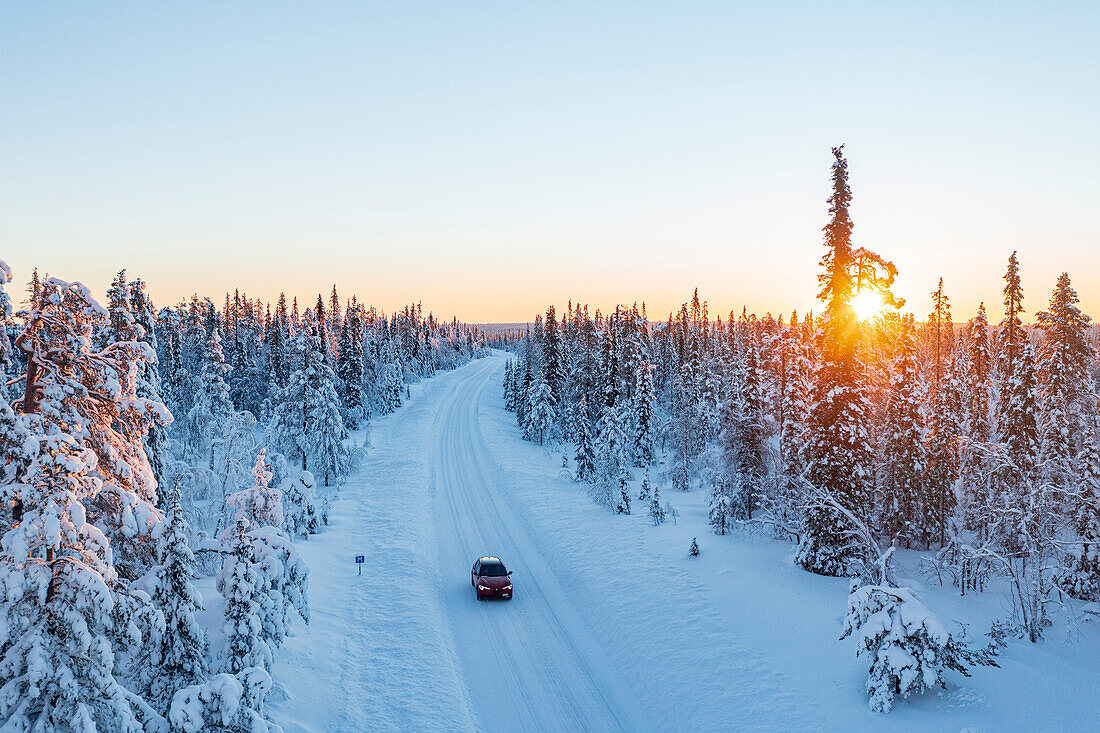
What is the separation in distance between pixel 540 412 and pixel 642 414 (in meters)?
13.5

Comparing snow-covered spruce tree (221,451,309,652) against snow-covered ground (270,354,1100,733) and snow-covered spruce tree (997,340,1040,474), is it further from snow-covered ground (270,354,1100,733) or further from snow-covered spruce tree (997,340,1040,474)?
snow-covered spruce tree (997,340,1040,474)

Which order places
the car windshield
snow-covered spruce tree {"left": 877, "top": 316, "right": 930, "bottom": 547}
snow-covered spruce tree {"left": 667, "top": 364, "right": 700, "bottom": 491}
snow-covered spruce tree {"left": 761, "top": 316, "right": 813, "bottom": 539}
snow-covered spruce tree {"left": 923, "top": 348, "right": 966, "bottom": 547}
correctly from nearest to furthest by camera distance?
1. the car windshield
2. snow-covered spruce tree {"left": 761, "top": 316, "right": 813, "bottom": 539}
3. snow-covered spruce tree {"left": 877, "top": 316, "right": 930, "bottom": 547}
4. snow-covered spruce tree {"left": 923, "top": 348, "right": 966, "bottom": 547}
5. snow-covered spruce tree {"left": 667, "top": 364, "right": 700, "bottom": 491}

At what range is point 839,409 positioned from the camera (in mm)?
22484

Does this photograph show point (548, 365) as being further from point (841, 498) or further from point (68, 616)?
point (68, 616)

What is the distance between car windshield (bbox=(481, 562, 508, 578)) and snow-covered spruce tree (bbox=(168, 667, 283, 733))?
12856mm

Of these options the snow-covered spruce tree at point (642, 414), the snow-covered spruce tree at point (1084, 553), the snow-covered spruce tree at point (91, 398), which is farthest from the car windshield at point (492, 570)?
the snow-covered spruce tree at point (642, 414)

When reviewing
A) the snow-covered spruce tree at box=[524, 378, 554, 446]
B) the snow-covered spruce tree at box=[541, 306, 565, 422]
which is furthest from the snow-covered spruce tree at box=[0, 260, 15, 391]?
the snow-covered spruce tree at box=[541, 306, 565, 422]

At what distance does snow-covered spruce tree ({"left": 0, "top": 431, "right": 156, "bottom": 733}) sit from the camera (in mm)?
8359

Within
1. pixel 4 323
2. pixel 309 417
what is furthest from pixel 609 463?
pixel 4 323

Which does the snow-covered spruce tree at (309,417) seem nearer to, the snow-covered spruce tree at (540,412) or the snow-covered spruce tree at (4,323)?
the snow-covered spruce tree at (540,412)

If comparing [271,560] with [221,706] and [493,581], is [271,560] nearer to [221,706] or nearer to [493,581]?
[221,706]

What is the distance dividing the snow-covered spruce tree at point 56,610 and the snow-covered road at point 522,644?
9.47 m

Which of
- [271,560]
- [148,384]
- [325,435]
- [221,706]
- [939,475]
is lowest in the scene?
[325,435]

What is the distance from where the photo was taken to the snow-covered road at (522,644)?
51.8ft
